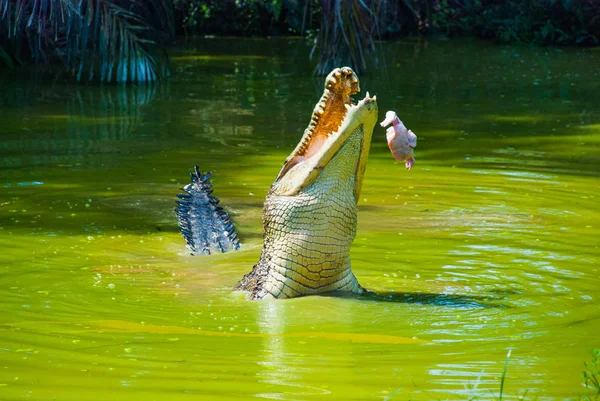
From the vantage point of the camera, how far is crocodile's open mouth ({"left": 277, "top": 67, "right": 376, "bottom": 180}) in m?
5.29

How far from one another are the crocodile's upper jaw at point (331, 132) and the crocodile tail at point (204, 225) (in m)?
2.05

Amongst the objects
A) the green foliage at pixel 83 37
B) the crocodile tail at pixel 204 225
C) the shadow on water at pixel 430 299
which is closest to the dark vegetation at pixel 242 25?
the green foliage at pixel 83 37

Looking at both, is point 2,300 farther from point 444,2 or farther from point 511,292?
point 444,2

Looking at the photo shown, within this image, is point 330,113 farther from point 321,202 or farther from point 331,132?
point 321,202

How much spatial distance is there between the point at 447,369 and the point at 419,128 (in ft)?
31.6

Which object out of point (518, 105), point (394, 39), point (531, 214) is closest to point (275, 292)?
point (531, 214)

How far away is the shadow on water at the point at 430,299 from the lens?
5.76 metres

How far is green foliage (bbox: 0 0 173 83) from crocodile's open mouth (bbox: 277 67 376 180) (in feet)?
36.2

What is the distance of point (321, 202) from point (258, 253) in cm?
217

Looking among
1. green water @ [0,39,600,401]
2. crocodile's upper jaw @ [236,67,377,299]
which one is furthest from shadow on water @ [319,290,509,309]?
crocodile's upper jaw @ [236,67,377,299]

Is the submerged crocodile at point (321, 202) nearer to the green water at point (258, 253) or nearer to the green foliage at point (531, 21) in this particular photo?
the green water at point (258, 253)

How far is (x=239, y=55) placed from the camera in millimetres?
25906

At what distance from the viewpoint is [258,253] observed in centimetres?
748

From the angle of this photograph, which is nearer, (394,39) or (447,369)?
(447,369)
